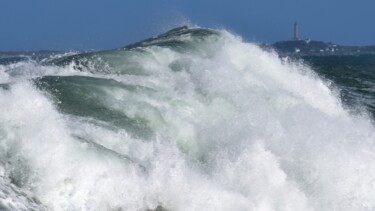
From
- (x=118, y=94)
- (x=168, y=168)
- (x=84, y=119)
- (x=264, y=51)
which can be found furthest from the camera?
(x=264, y=51)

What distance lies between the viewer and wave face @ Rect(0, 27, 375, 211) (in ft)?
19.9

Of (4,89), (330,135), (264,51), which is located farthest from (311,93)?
(4,89)

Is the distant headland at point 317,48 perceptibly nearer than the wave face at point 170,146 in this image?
No

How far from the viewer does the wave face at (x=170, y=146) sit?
238 inches

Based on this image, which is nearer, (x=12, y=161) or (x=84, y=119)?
(x=12, y=161)

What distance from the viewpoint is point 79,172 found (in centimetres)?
611

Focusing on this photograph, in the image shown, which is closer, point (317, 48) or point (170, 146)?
point (170, 146)

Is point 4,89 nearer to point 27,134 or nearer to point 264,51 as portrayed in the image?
point 27,134

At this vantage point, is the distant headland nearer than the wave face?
No

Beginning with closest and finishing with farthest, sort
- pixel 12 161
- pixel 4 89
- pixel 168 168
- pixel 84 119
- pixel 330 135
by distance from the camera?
pixel 12 161
pixel 168 168
pixel 4 89
pixel 84 119
pixel 330 135

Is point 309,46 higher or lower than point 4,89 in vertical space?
higher

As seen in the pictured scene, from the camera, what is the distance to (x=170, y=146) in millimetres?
7371

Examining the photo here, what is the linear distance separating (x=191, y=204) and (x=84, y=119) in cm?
195

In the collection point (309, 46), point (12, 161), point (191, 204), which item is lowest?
point (191, 204)
